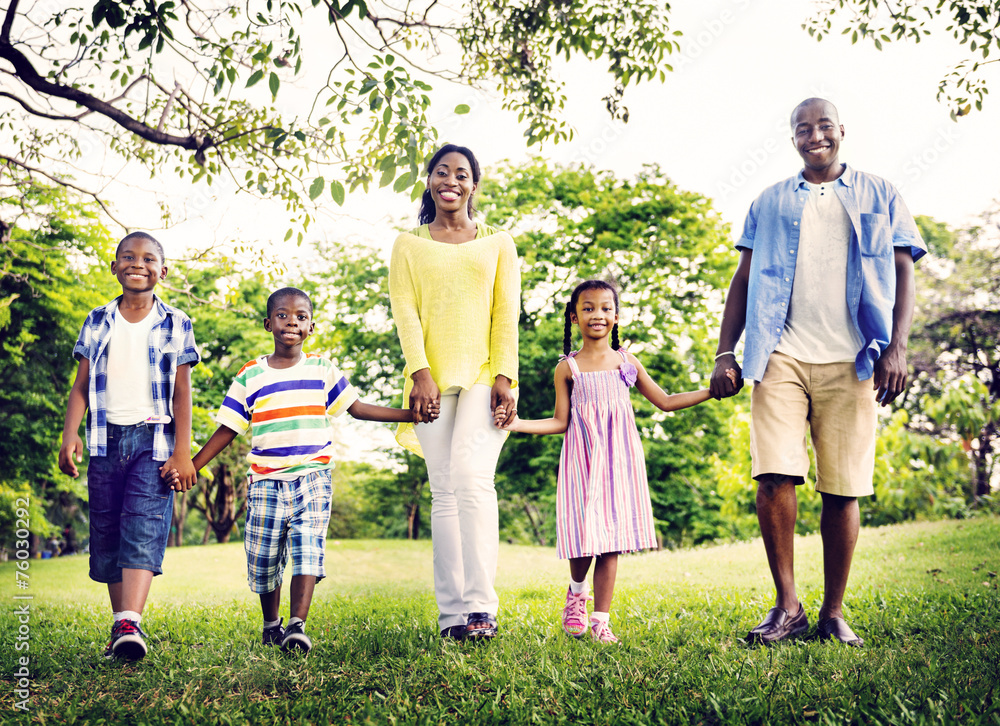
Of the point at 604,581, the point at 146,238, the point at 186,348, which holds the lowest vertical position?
the point at 604,581

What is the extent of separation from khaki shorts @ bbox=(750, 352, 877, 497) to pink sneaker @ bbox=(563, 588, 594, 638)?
43.4 inches

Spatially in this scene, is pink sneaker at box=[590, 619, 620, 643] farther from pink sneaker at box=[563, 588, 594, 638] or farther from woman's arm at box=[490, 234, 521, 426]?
woman's arm at box=[490, 234, 521, 426]

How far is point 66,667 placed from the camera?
3.61 metres

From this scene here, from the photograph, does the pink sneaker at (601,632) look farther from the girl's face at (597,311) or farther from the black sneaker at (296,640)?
the girl's face at (597,311)

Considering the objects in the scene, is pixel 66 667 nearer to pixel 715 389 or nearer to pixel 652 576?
pixel 715 389

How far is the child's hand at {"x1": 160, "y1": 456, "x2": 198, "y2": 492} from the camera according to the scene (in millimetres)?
3793

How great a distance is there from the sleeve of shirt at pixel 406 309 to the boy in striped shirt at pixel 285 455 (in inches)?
10.9

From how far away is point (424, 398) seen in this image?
3719 millimetres

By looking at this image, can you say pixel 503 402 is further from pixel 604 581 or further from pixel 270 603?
pixel 270 603

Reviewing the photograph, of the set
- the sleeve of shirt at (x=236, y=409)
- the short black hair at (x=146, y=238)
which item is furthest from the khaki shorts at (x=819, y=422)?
the short black hair at (x=146, y=238)

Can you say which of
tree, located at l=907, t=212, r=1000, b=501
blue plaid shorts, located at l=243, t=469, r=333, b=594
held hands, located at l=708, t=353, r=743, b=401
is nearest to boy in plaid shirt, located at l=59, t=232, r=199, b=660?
blue plaid shorts, located at l=243, t=469, r=333, b=594

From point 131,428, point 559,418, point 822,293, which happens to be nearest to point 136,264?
point 131,428

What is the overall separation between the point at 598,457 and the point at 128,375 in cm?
246

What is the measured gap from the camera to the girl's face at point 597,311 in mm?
4258
